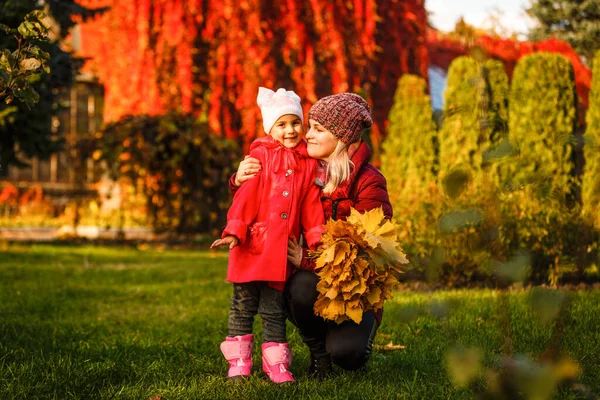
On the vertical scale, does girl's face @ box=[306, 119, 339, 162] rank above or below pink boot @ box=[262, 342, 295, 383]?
above

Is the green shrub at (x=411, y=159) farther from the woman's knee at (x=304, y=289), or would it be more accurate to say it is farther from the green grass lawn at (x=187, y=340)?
the woman's knee at (x=304, y=289)

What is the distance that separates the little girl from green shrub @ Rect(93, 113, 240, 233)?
23.8 ft

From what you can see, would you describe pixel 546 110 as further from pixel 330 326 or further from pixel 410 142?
pixel 330 326

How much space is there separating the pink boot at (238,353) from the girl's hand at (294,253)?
0.38m

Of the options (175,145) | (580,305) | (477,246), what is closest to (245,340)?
(477,246)

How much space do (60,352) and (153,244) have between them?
7.46m

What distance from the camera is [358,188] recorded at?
320 centimetres

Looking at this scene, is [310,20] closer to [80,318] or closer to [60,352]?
[80,318]

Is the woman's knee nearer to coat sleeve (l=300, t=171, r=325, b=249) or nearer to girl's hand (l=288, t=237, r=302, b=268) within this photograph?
girl's hand (l=288, t=237, r=302, b=268)

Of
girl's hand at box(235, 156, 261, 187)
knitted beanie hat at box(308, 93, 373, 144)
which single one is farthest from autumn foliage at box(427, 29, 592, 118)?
girl's hand at box(235, 156, 261, 187)

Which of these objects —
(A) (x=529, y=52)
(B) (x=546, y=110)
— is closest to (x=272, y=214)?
(B) (x=546, y=110)

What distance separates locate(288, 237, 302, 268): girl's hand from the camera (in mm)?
3072

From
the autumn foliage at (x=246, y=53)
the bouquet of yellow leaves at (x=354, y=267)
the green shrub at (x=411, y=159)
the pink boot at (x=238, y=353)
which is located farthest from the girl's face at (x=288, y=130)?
the autumn foliage at (x=246, y=53)

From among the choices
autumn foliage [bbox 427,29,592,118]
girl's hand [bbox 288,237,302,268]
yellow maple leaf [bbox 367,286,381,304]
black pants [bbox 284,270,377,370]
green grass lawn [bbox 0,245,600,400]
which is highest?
autumn foliage [bbox 427,29,592,118]
